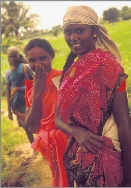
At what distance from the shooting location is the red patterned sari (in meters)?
1.64

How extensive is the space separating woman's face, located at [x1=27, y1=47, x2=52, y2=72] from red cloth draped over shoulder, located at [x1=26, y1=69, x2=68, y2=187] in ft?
0.28

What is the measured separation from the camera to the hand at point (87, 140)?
1.68 m

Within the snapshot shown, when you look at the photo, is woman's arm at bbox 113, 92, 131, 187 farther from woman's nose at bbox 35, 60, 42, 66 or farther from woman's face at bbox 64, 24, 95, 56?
woman's nose at bbox 35, 60, 42, 66

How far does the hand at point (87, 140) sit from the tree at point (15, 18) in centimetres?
131

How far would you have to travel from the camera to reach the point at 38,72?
2.01 metres

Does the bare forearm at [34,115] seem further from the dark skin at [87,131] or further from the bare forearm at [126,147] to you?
the bare forearm at [126,147]

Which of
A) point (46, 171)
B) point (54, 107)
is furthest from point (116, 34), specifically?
point (46, 171)

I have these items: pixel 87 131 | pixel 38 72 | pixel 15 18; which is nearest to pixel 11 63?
pixel 15 18

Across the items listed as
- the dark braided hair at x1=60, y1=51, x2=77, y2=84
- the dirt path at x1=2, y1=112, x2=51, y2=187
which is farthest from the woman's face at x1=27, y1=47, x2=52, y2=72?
the dirt path at x1=2, y1=112, x2=51, y2=187

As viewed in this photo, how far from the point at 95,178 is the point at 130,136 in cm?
36

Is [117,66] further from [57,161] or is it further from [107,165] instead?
[57,161]

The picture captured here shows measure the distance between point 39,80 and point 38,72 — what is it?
7 cm

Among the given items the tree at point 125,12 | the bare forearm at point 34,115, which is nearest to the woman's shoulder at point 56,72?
the bare forearm at point 34,115

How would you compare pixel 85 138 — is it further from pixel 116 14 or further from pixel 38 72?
pixel 116 14
